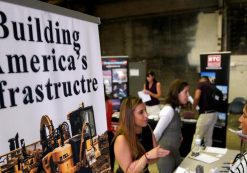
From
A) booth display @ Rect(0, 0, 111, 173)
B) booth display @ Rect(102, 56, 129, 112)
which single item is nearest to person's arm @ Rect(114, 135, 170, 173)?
booth display @ Rect(0, 0, 111, 173)

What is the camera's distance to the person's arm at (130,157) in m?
2.03

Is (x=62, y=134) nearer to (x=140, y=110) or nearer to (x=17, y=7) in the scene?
(x=17, y=7)

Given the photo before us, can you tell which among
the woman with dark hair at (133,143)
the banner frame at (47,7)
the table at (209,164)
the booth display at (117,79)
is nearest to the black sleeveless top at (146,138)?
the woman with dark hair at (133,143)

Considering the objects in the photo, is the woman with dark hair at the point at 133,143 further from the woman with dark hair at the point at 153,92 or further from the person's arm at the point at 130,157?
the woman with dark hair at the point at 153,92

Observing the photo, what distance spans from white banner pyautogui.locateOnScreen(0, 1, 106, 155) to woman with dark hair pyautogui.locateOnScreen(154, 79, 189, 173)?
1.22 metres

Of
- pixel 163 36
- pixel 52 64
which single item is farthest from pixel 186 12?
pixel 52 64

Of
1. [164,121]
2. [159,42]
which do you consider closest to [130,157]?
[164,121]

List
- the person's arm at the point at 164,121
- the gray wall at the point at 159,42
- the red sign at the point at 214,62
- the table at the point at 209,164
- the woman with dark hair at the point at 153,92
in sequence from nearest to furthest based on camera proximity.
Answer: the table at the point at 209,164
the person's arm at the point at 164,121
the red sign at the point at 214,62
the woman with dark hair at the point at 153,92
the gray wall at the point at 159,42

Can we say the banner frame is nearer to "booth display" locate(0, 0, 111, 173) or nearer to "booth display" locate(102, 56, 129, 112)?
"booth display" locate(0, 0, 111, 173)

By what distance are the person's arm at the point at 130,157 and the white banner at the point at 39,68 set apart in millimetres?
493

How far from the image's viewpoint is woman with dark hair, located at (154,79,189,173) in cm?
277

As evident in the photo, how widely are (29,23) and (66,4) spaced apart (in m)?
8.69

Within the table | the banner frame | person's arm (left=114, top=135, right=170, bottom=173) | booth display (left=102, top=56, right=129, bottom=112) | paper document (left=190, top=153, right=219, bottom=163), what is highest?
the banner frame

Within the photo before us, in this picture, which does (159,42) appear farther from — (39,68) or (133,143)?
(39,68)
